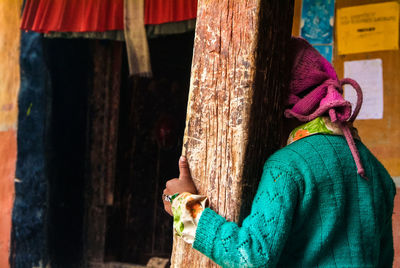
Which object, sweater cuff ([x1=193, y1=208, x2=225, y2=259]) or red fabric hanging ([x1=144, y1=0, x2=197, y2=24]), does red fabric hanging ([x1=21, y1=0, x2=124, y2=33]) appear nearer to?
red fabric hanging ([x1=144, y1=0, x2=197, y2=24])

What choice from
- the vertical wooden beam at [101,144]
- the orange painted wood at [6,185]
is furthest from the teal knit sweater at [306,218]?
the orange painted wood at [6,185]

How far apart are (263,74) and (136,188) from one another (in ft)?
11.0

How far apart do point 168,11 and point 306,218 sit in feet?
8.31

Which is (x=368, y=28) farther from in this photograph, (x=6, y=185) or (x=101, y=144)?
(x=6, y=185)

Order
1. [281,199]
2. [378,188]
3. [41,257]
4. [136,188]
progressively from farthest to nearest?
[136,188] → [41,257] → [378,188] → [281,199]

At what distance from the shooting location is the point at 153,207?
184 inches

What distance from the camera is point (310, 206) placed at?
4.43 feet

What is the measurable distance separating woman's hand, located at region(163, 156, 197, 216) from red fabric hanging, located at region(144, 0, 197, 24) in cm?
213

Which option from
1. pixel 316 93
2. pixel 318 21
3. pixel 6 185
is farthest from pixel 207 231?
pixel 6 185

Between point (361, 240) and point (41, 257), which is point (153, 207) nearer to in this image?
point (41, 257)

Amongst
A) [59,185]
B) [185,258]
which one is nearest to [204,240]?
[185,258]

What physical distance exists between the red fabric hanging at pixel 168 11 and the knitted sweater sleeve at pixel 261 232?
2.33 metres

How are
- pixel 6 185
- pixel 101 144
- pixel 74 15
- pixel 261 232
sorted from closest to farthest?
1. pixel 261 232
2. pixel 74 15
3. pixel 6 185
4. pixel 101 144

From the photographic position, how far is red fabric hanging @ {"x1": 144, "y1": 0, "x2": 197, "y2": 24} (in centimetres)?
344
